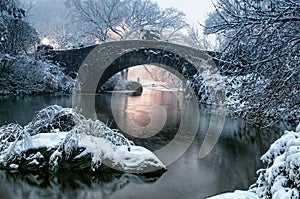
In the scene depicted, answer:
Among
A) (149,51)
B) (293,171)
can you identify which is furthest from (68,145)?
(149,51)

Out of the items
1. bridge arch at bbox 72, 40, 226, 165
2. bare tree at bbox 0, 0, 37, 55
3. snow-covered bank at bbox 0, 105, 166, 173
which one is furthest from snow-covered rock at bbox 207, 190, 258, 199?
bare tree at bbox 0, 0, 37, 55

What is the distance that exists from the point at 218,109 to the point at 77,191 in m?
11.4

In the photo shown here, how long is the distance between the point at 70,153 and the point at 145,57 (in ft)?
42.0

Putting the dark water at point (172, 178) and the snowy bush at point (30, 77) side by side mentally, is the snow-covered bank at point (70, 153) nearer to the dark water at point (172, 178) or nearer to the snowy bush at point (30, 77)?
the dark water at point (172, 178)

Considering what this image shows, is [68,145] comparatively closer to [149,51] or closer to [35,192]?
[35,192]

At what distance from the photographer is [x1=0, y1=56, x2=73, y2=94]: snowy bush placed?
51.8ft

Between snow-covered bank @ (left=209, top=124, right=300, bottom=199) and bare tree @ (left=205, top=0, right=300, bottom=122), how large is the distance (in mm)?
467

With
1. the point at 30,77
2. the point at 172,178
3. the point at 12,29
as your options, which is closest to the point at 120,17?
the point at 30,77

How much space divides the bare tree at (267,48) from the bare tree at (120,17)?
2609cm

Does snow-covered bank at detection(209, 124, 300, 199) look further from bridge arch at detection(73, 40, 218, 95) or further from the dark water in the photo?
bridge arch at detection(73, 40, 218, 95)

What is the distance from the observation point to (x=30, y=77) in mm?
16594

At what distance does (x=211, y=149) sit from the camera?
7.77 metres

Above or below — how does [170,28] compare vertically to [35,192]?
above

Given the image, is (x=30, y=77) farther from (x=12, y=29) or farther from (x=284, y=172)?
(x=284, y=172)
